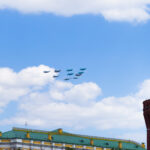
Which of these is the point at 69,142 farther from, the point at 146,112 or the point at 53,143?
the point at 146,112

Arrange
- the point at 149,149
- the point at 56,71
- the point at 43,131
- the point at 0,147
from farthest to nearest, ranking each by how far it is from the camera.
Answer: the point at 43,131, the point at 0,147, the point at 56,71, the point at 149,149

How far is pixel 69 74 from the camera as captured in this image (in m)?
150

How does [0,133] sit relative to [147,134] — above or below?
above

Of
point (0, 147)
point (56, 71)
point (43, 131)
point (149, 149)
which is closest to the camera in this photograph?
point (149, 149)

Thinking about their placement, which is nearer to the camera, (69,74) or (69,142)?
(69,74)


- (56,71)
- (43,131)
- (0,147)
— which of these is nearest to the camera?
(56,71)

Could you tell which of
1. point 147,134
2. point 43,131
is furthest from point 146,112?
point 43,131

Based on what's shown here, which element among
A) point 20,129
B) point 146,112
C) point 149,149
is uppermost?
point 20,129

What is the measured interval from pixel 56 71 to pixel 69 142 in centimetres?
5950

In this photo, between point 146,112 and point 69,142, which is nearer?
point 146,112

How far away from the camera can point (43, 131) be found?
7830 inches

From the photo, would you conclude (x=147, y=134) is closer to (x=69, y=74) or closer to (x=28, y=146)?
(x=69, y=74)

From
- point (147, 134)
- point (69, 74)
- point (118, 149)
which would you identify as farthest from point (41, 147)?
point (147, 134)

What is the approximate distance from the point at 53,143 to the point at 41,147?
5.77 m
